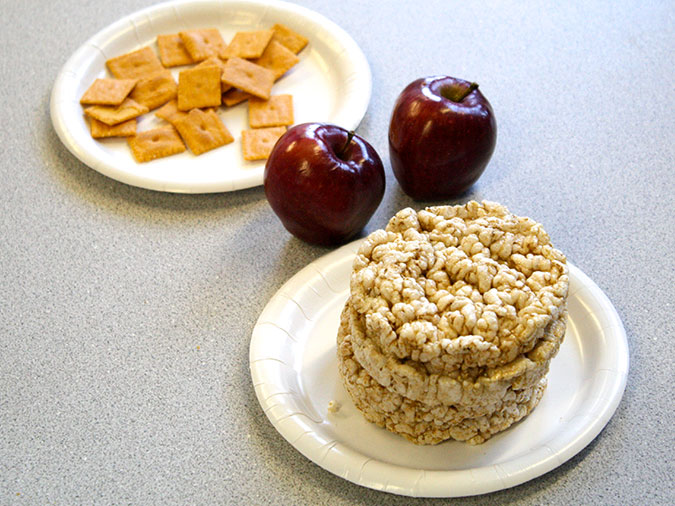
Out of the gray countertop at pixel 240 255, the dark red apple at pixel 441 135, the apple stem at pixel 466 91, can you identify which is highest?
the apple stem at pixel 466 91

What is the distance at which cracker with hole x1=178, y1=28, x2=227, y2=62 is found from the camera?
4.97 feet

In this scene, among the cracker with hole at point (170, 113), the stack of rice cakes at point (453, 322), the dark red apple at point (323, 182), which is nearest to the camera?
the stack of rice cakes at point (453, 322)

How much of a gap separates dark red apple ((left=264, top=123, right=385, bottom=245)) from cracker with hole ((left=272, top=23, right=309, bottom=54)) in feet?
1.44

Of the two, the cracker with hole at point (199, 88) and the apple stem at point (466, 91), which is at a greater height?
the apple stem at point (466, 91)

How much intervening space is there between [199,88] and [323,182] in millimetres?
440

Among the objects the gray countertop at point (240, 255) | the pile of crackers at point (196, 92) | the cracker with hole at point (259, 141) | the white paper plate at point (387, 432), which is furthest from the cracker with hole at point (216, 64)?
the white paper plate at point (387, 432)

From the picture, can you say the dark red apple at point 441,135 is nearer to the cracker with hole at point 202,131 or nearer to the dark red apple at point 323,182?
the dark red apple at point 323,182

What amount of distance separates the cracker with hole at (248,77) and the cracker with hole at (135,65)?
0.52 ft

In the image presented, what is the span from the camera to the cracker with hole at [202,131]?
1351 mm

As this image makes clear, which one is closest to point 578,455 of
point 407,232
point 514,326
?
point 514,326

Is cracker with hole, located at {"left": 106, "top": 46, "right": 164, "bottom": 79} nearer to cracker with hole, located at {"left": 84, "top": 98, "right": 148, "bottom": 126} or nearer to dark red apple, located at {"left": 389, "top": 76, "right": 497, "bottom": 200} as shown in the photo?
cracker with hole, located at {"left": 84, "top": 98, "right": 148, "bottom": 126}

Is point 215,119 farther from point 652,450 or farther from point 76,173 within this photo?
point 652,450

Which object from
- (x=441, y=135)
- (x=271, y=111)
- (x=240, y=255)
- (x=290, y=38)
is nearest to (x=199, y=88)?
(x=271, y=111)

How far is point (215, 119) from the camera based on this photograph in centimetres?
138
